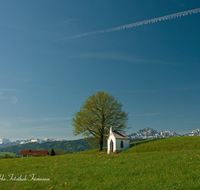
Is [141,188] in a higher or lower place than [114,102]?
lower

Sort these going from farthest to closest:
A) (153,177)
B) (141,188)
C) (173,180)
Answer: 1. (153,177)
2. (173,180)
3. (141,188)

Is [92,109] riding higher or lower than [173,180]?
higher

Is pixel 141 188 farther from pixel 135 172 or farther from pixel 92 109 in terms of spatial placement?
pixel 92 109

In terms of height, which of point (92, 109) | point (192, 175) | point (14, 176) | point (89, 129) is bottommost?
point (14, 176)

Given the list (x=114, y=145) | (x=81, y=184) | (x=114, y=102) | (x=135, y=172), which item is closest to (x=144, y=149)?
(x=114, y=145)

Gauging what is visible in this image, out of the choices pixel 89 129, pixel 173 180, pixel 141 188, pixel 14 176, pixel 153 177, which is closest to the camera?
pixel 141 188

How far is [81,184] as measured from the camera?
450 inches

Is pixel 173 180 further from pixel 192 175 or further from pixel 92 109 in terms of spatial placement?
pixel 92 109

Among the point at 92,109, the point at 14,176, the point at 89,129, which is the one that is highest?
the point at 92,109

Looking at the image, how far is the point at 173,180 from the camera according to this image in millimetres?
10000

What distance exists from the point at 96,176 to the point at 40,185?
399cm

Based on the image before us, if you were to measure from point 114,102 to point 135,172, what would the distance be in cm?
3819

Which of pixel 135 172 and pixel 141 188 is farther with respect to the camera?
pixel 135 172

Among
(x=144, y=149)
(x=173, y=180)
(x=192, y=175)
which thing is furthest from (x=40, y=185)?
(x=144, y=149)
